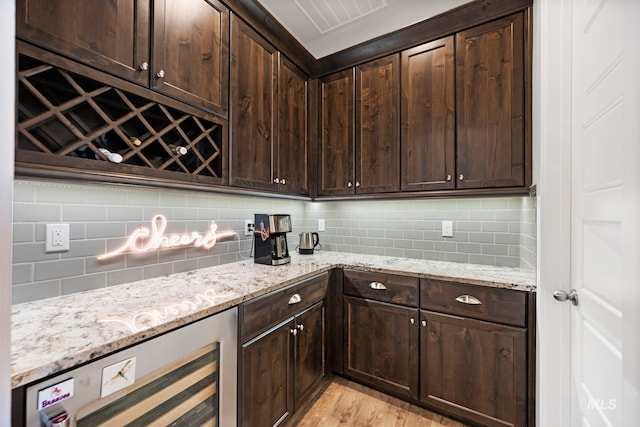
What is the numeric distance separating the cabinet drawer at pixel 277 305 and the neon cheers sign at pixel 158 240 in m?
0.68

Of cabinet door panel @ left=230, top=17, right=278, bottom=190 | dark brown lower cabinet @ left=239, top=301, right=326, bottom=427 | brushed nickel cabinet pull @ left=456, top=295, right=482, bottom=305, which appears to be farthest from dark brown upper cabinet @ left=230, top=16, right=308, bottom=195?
brushed nickel cabinet pull @ left=456, top=295, right=482, bottom=305

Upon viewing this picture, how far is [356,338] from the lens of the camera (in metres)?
1.94

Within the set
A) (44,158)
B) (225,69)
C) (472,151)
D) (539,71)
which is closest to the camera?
(44,158)

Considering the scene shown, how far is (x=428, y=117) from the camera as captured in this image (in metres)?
1.90

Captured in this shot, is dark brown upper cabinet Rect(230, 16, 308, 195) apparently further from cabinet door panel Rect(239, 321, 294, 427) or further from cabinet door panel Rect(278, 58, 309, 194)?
cabinet door panel Rect(239, 321, 294, 427)

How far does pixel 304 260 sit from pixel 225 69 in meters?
1.41

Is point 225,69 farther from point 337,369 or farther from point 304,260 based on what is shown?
point 337,369

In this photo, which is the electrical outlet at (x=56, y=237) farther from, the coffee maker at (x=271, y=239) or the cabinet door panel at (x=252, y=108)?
the coffee maker at (x=271, y=239)

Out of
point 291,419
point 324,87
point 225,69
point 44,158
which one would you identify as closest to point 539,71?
point 324,87

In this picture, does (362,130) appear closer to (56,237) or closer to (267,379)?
(267,379)

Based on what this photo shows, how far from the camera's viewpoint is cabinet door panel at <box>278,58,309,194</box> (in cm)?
201

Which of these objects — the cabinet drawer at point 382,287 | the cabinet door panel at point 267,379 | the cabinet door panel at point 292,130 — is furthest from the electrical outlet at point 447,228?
the cabinet door panel at point 267,379

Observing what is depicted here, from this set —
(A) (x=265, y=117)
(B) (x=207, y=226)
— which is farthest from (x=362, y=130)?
(B) (x=207, y=226)

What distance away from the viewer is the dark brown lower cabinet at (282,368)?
1249 mm
